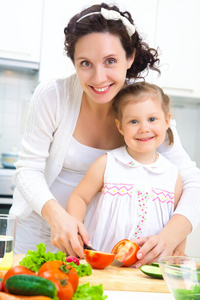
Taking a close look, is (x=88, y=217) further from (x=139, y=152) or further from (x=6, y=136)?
(x=6, y=136)

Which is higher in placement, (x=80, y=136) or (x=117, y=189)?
(x=80, y=136)

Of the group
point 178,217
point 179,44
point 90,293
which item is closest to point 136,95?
point 178,217

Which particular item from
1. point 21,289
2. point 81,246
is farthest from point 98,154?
point 21,289

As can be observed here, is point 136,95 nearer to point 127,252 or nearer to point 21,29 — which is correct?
point 127,252

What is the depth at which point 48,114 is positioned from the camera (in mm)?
1524

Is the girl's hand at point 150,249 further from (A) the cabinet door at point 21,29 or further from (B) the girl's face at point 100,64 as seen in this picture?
(A) the cabinet door at point 21,29

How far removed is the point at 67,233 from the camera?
4.05 feet

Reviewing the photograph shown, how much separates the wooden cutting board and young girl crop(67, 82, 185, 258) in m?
0.34

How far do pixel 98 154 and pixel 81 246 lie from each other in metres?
0.46

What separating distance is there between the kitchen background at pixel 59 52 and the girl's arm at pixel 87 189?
1.43m

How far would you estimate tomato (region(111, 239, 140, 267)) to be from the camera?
1.20 m

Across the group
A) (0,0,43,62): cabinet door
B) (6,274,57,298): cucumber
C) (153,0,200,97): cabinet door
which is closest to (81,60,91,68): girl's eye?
(6,274,57,298): cucumber

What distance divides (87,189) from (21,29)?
1940 mm

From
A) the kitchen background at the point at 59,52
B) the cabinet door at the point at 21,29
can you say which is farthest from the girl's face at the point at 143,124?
the cabinet door at the point at 21,29
